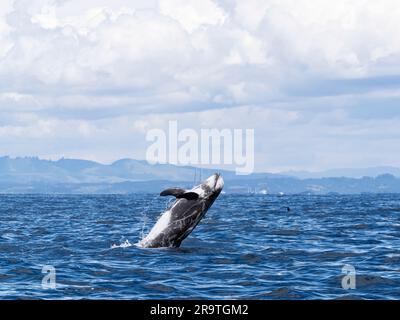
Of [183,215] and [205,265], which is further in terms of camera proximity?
[183,215]

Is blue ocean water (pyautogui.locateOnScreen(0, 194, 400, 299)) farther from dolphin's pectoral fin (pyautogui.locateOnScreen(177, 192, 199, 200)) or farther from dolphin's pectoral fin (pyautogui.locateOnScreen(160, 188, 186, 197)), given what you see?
dolphin's pectoral fin (pyautogui.locateOnScreen(160, 188, 186, 197))

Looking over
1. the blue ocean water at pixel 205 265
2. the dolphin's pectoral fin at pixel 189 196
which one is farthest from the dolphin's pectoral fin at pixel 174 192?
the blue ocean water at pixel 205 265

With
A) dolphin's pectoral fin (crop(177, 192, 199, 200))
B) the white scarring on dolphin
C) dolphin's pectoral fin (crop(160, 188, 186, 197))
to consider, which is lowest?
the white scarring on dolphin

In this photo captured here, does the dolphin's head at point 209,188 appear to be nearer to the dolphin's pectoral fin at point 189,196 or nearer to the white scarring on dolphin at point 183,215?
the white scarring on dolphin at point 183,215

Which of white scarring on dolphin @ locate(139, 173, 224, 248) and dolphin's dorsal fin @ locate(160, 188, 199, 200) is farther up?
dolphin's dorsal fin @ locate(160, 188, 199, 200)

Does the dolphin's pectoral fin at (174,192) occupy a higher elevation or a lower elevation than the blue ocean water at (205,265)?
higher

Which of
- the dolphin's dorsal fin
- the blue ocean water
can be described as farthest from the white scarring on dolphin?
the blue ocean water

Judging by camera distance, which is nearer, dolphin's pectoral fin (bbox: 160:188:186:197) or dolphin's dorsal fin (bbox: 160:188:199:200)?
dolphin's pectoral fin (bbox: 160:188:186:197)

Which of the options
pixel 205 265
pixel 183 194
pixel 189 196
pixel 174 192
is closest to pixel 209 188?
pixel 189 196

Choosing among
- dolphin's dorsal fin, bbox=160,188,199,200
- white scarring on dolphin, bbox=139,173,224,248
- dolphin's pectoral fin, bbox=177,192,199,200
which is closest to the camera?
dolphin's dorsal fin, bbox=160,188,199,200

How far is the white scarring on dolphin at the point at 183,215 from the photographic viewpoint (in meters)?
26.8

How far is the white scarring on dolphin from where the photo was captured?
26828 mm

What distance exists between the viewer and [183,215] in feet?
88.0

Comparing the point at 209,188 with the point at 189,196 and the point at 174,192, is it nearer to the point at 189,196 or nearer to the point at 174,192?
the point at 189,196
